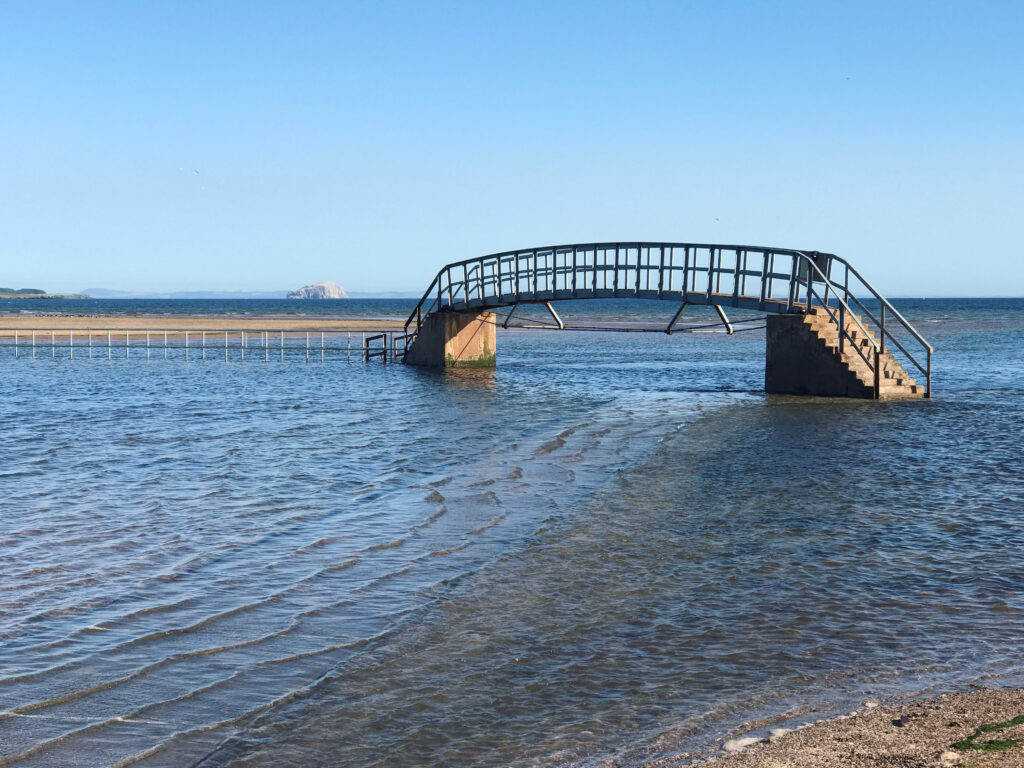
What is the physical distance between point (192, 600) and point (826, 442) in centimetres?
1225

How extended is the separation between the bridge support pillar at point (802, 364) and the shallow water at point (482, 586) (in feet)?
17.4

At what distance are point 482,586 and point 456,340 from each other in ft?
92.0

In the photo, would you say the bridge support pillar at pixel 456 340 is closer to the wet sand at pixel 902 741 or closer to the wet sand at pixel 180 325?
the wet sand at pixel 180 325

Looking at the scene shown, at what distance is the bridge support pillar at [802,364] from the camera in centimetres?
2491

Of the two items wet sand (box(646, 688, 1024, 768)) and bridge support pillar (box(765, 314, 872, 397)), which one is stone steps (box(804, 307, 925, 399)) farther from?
wet sand (box(646, 688, 1024, 768))

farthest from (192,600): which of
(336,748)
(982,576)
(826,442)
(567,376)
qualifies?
(567,376)

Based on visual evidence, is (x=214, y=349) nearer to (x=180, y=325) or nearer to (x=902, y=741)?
(x=180, y=325)

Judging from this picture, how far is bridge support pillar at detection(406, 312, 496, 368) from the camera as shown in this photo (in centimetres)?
3653

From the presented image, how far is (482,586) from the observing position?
29.1 ft

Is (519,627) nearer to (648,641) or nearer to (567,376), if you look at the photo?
(648,641)

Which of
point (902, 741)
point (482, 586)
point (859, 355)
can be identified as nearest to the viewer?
point (902, 741)

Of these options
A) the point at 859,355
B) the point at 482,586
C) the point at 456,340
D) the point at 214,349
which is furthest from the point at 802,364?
the point at 214,349

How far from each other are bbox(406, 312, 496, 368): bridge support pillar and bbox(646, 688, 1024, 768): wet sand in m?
31.1

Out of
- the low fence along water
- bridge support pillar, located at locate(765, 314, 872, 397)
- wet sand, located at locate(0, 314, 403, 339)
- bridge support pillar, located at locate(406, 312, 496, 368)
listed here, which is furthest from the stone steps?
wet sand, located at locate(0, 314, 403, 339)
